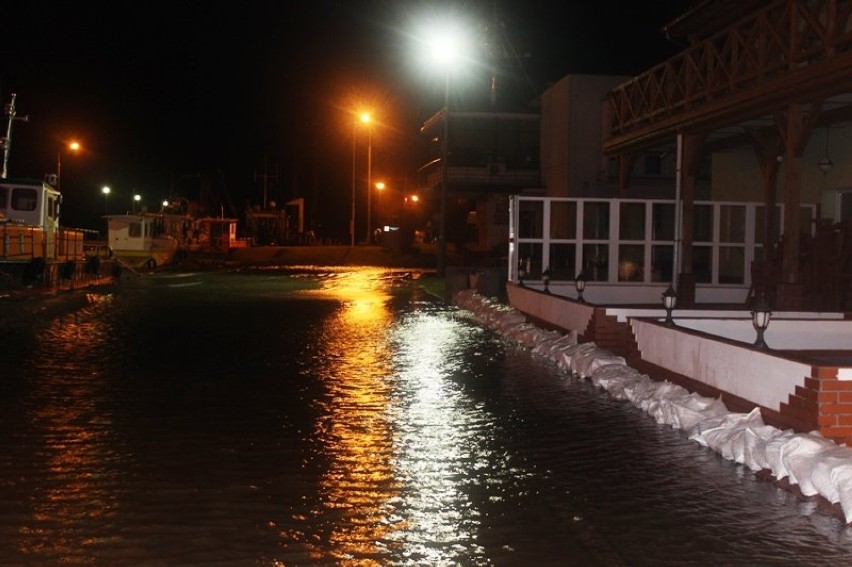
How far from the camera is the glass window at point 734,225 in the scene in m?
24.8

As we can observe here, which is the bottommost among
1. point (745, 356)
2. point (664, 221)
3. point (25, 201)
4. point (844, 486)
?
point (844, 486)

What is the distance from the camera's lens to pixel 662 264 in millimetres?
27141

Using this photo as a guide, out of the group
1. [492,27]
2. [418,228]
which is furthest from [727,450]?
[418,228]

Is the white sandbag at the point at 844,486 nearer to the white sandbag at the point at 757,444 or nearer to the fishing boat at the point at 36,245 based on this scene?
the white sandbag at the point at 757,444

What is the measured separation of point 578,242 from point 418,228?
193ft

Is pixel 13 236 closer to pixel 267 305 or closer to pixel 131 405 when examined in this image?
pixel 267 305

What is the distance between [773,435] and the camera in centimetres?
820

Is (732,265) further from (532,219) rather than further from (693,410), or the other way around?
(532,219)

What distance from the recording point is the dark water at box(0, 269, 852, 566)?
6.09 meters

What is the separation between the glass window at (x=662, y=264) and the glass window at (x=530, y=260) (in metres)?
3.08

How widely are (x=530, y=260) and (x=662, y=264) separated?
3546 millimetres

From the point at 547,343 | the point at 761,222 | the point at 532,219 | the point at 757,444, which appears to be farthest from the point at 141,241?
the point at 757,444

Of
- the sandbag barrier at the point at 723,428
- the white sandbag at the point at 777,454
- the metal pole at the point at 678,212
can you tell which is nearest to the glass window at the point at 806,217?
the metal pole at the point at 678,212

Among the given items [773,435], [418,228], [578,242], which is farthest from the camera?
[418,228]
